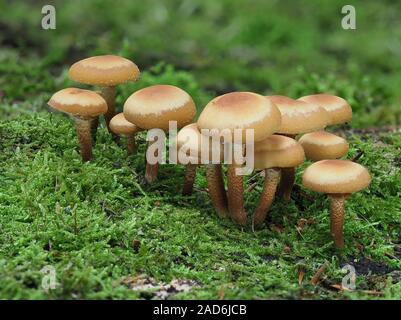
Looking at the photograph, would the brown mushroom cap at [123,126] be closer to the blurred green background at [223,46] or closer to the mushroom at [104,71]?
the mushroom at [104,71]

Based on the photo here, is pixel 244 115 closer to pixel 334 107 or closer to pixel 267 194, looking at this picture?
pixel 267 194

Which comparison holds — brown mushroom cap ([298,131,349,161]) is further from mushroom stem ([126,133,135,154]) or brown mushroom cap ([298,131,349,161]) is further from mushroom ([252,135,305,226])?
mushroom stem ([126,133,135,154])

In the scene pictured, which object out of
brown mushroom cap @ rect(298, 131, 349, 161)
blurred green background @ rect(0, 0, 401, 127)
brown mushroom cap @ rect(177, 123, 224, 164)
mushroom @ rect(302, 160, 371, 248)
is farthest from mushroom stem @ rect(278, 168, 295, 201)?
blurred green background @ rect(0, 0, 401, 127)

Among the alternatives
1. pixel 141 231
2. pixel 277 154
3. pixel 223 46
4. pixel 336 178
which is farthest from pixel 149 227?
pixel 223 46

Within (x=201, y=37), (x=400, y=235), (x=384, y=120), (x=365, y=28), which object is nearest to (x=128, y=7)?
(x=201, y=37)

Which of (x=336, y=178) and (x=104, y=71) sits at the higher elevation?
(x=104, y=71)

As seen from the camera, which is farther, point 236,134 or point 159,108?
point 159,108

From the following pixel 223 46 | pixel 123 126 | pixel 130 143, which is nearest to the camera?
pixel 123 126
